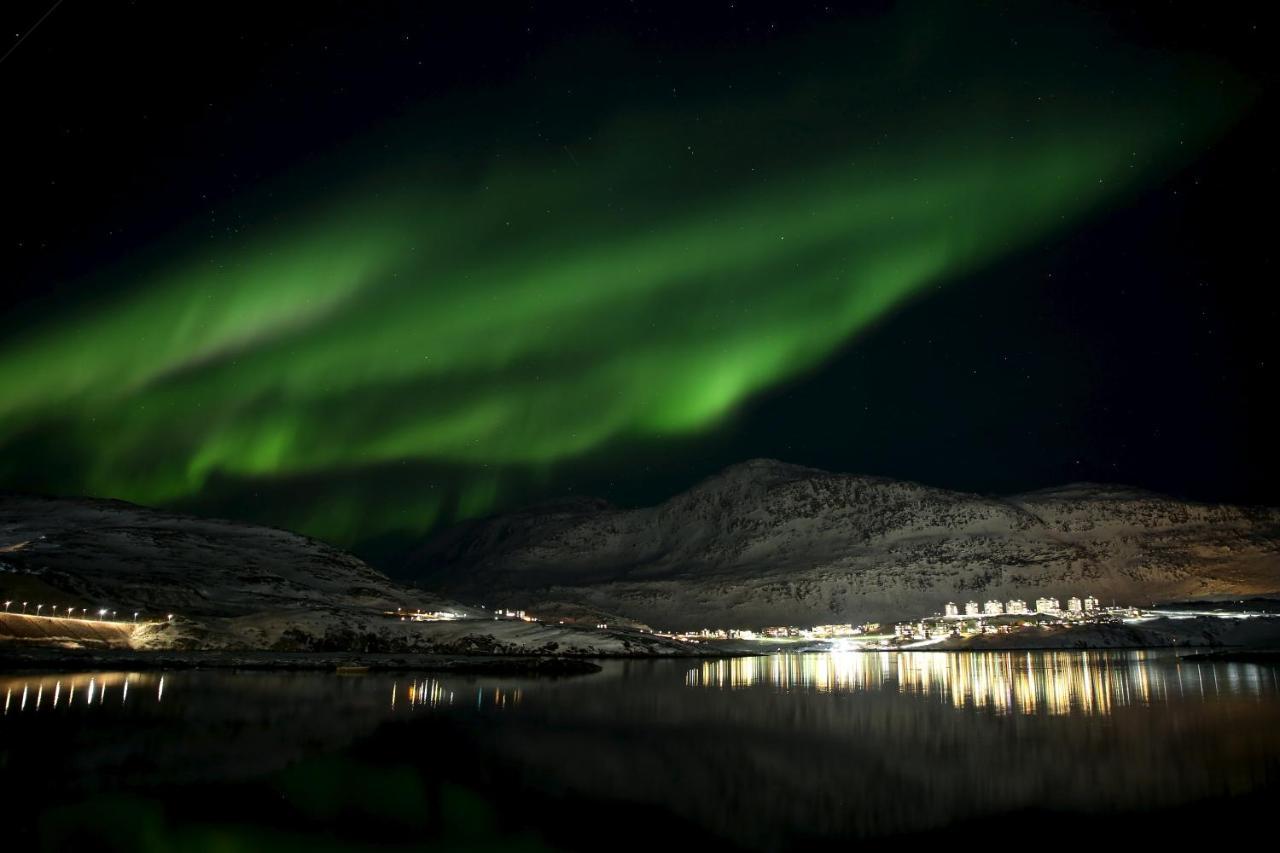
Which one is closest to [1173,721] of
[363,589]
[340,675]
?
[340,675]

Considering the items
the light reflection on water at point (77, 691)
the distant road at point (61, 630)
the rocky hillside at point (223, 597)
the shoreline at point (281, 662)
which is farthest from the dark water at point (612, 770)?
the rocky hillside at point (223, 597)

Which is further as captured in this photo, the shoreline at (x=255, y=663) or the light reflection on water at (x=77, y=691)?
the shoreline at (x=255, y=663)

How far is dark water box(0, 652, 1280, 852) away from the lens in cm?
1644

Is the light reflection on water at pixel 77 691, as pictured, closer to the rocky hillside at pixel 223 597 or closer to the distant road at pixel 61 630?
the distant road at pixel 61 630

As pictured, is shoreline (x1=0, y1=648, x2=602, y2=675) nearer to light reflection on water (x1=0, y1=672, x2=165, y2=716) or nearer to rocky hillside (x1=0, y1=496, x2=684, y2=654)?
light reflection on water (x1=0, y1=672, x2=165, y2=716)

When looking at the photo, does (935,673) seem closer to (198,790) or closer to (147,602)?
(198,790)

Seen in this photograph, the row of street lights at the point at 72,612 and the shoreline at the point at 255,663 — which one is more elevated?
the row of street lights at the point at 72,612

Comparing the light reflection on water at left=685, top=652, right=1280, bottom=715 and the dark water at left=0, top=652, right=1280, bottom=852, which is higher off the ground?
the dark water at left=0, top=652, right=1280, bottom=852

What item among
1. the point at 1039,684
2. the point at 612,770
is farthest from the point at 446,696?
the point at 1039,684

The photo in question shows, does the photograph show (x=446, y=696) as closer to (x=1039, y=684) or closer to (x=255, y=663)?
(x=1039, y=684)

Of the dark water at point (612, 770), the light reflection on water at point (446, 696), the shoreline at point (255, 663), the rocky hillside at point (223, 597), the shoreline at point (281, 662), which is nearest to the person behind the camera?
the dark water at point (612, 770)

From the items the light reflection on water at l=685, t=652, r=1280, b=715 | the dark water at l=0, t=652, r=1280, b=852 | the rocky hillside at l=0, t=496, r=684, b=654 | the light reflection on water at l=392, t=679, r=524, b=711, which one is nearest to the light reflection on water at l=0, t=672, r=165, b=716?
the dark water at l=0, t=652, r=1280, b=852

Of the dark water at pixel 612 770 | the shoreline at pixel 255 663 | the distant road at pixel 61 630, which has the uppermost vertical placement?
the distant road at pixel 61 630

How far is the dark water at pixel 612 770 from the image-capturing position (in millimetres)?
16438
